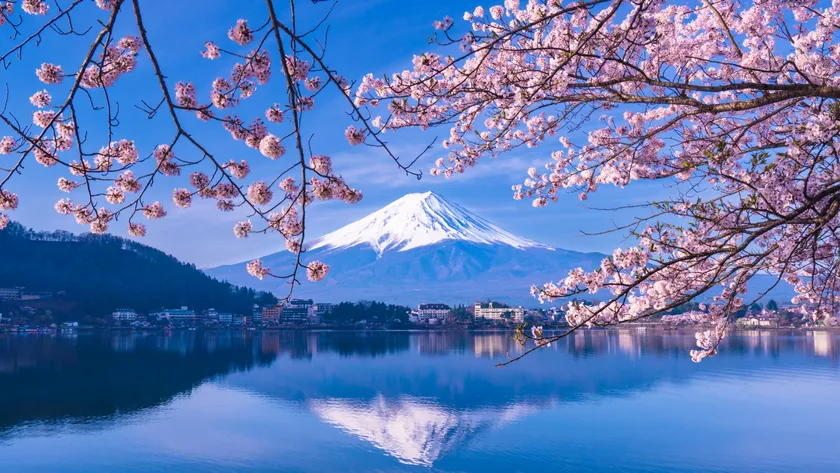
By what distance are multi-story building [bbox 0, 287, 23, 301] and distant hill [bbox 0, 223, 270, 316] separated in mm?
1318

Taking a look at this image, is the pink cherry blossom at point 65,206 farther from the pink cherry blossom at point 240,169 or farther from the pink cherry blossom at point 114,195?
the pink cherry blossom at point 240,169

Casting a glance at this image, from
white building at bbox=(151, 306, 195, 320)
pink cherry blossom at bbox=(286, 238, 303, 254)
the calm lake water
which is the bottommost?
the calm lake water

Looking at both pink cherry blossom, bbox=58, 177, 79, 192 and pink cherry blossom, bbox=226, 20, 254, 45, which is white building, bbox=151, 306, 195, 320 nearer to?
pink cherry blossom, bbox=58, 177, 79, 192

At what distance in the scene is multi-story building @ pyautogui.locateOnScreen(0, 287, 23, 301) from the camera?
68500 mm

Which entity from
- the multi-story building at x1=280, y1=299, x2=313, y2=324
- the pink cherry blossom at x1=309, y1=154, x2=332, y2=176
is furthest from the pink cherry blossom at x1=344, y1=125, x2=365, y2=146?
the multi-story building at x1=280, y1=299, x2=313, y2=324

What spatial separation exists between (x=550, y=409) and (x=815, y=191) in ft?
62.1

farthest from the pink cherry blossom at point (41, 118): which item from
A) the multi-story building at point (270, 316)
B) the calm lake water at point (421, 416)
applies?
the multi-story building at point (270, 316)

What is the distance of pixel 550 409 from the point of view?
21.2m

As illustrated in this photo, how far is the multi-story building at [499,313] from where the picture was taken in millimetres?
85938

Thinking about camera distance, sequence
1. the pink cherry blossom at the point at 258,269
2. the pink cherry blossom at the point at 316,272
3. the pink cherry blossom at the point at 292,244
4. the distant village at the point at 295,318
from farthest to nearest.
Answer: the distant village at the point at 295,318
the pink cherry blossom at the point at 258,269
the pink cherry blossom at the point at 316,272
the pink cherry blossom at the point at 292,244

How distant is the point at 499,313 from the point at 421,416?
71590 millimetres

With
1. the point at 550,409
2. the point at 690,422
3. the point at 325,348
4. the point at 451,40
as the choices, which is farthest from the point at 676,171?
the point at 325,348

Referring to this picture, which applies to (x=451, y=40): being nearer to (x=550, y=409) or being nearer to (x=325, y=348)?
(x=550, y=409)

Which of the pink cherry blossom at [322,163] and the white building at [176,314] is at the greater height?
the pink cherry blossom at [322,163]
